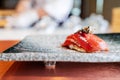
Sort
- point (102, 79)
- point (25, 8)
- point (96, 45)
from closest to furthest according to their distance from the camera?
point (102, 79) → point (96, 45) → point (25, 8)

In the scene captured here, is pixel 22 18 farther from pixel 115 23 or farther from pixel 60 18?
pixel 115 23

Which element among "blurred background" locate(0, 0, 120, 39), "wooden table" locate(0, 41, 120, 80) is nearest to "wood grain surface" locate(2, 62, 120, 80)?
"wooden table" locate(0, 41, 120, 80)

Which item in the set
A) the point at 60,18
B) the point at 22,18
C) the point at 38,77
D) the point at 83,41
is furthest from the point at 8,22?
the point at 38,77

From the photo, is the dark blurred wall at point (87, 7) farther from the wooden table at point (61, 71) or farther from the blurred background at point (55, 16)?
the wooden table at point (61, 71)

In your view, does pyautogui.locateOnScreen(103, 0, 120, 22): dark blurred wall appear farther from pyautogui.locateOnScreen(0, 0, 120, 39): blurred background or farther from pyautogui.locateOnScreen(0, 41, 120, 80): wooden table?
pyautogui.locateOnScreen(0, 41, 120, 80): wooden table

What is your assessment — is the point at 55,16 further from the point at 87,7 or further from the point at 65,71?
the point at 65,71

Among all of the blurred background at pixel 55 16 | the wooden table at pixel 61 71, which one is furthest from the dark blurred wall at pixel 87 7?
the wooden table at pixel 61 71
